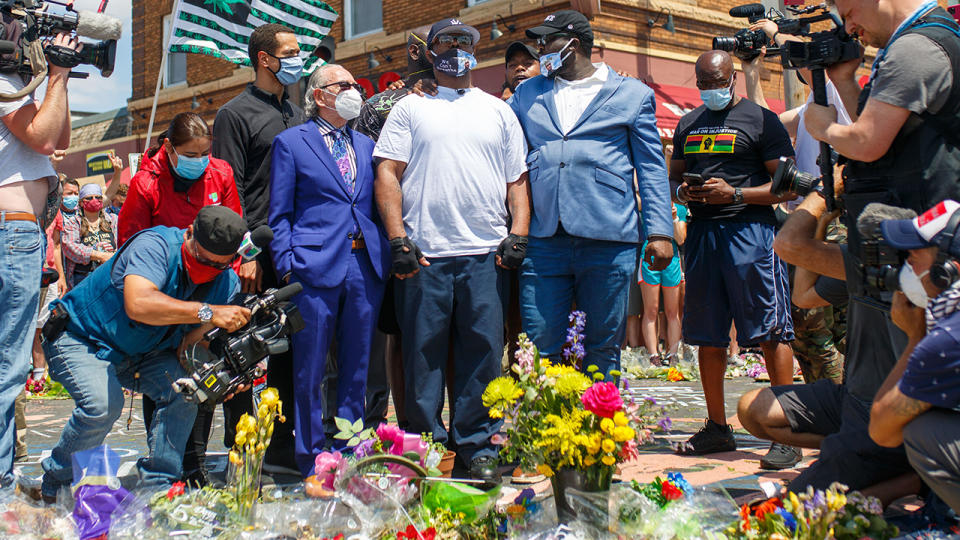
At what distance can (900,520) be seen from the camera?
10.2ft

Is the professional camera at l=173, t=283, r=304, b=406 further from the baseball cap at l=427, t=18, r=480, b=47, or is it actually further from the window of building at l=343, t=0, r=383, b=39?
the window of building at l=343, t=0, r=383, b=39

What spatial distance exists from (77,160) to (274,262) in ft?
68.1

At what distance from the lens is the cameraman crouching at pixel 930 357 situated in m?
2.49

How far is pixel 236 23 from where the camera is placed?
11016 millimetres

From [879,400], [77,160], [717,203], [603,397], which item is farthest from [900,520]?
[77,160]

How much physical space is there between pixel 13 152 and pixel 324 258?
1.52 m

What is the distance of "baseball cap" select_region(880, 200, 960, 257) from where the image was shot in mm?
2547

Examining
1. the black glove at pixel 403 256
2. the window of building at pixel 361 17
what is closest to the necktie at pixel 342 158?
the black glove at pixel 403 256

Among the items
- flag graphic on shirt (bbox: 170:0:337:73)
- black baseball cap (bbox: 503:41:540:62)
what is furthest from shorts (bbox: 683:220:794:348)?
flag graphic on shirt (bbox: 170:0:337:73)

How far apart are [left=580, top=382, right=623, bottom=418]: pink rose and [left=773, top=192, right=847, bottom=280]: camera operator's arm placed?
113 centimetres

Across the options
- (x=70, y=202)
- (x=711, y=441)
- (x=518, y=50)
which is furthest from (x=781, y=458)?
(x=70, y=202)

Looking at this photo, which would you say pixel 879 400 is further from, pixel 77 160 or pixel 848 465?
pixel 77 160

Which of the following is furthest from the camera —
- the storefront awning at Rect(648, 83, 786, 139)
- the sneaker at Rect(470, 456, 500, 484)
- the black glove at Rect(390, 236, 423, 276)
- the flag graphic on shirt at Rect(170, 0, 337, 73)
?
the storefront awning at Rect(648, 83, 786, 139)

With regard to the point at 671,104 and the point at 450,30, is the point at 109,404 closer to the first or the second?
the point at 450,30
